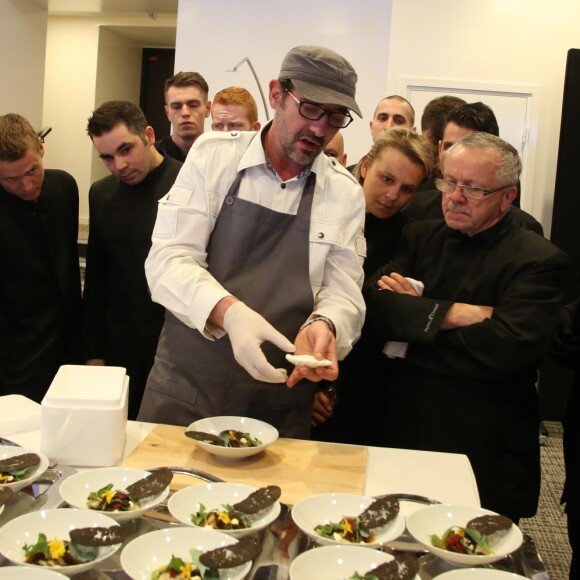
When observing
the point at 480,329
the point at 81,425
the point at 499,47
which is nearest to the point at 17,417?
the point at 81,425

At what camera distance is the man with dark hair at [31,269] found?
2.75 m

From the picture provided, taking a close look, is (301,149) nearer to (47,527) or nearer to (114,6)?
(47,527)

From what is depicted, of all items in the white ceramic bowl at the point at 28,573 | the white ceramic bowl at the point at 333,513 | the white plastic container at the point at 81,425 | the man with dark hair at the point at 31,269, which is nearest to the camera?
the white ceramic bowl at the point at 28,573

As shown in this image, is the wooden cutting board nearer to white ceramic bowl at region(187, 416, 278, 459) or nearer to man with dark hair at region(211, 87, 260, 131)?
white ceramic bowl at region(187, 416, 278, 459)

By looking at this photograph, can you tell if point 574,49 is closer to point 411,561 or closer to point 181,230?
point 181,230

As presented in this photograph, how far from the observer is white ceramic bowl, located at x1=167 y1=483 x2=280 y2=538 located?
125 centimetres

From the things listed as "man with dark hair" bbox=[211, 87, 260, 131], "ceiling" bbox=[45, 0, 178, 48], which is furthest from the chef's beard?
"ceiling" bbox=[45, 0, 178, 48]

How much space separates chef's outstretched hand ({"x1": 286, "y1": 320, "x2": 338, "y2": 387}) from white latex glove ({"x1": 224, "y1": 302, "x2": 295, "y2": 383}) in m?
0.04

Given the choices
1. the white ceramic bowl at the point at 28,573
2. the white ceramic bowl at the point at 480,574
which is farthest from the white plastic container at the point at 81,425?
the white ceramic bowl at the point at 480,574

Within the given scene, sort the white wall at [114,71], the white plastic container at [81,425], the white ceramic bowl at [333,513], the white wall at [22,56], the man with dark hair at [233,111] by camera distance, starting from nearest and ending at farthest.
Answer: the white ceramic bowl at [333,513]
the white plastic container at [81,425]
the man with dark hair at [233,111]
the white wall at [22,56]
the white wall at [114,71]

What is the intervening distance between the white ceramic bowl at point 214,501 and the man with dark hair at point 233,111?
7.38 feet

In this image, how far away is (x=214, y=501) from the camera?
1.34 meters

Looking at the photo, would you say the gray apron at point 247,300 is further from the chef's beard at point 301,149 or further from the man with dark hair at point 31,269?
the man with dark hair at point 31,269

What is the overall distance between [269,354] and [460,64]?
351 cm
